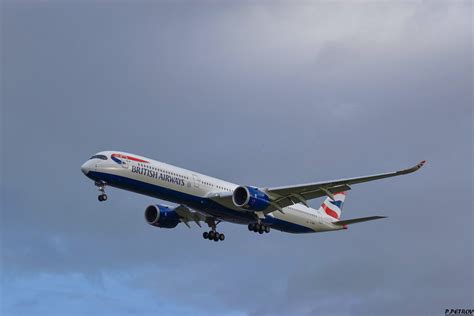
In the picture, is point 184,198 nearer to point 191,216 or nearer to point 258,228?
point 258,228

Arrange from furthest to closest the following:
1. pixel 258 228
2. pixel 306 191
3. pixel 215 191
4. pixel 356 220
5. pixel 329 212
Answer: pixel 329 212
pixel 356 220
pixel 258 228
pixel 215 191
pixel 306 191

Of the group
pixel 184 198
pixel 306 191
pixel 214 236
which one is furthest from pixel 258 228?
pixel 184 198

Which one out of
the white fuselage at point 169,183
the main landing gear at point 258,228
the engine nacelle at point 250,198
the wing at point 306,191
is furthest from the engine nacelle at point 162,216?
the wing at point 306,191

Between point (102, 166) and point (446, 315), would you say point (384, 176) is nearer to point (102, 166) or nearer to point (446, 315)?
point (446, 315)

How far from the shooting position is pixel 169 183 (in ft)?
218

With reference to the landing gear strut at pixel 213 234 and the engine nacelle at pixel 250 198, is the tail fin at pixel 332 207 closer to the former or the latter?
the landing gear strut at pixel 213 234

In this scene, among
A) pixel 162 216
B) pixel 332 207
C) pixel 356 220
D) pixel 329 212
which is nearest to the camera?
pixel 356 220

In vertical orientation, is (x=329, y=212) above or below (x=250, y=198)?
above

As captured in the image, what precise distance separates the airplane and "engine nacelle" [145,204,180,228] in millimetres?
2900

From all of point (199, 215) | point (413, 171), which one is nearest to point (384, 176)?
point (413, 171)

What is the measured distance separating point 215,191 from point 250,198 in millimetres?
3132

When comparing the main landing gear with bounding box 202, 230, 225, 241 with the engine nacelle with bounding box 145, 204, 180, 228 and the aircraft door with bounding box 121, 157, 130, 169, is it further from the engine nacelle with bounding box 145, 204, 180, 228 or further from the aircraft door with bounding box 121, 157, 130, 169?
the aircraft door with bounding box 121, 157, 130, 169

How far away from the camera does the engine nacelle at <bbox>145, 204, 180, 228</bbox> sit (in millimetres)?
75625

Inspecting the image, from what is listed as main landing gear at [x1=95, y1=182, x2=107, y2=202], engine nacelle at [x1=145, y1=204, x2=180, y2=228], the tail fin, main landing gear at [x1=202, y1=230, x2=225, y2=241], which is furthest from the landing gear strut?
main landing gear at [x1=95, y1=182, x2=107, y2=202]
